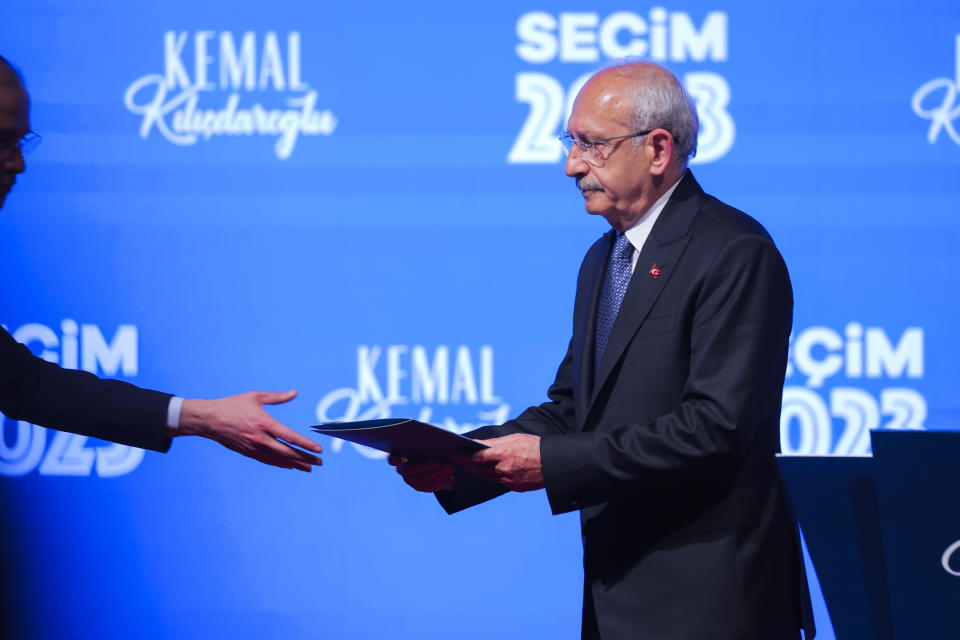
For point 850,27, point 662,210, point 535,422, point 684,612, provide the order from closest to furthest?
point 684,612 → point 662,210 → point 535,422 → point 850,27

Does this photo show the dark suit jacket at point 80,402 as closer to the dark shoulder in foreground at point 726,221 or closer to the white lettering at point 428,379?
the white lettering at point 428,379

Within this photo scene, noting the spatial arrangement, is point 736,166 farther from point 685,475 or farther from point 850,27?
point 685,475

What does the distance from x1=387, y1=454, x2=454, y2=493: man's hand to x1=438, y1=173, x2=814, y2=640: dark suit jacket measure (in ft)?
1.03

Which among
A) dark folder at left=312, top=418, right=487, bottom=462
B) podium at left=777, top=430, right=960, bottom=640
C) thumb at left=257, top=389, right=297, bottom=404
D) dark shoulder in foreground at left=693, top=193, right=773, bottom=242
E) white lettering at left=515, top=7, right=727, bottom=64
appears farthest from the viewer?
white lettering at left=515, top=7, right=727, bottom=64

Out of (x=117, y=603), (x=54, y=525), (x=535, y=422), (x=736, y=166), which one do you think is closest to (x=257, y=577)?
(x=117, y=603)

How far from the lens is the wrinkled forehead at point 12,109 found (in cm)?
183

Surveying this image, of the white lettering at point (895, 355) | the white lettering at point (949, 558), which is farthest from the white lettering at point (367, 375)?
the white lettering at point (949, 558)

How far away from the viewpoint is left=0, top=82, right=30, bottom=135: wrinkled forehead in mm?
1834

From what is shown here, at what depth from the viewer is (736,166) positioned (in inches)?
115

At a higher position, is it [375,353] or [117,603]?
[375,353]

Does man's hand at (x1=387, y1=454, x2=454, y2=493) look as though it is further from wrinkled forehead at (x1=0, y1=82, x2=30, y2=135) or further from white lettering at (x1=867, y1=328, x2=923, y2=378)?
white lettering at (x1=867, y1=328, x2=923, y2=378)

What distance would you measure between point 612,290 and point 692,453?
16.0 inches

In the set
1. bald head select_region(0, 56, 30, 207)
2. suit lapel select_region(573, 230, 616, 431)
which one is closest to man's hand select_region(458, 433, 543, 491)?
suit lapel select_region(573, 230, 616, 431)

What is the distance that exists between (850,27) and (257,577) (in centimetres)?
260
